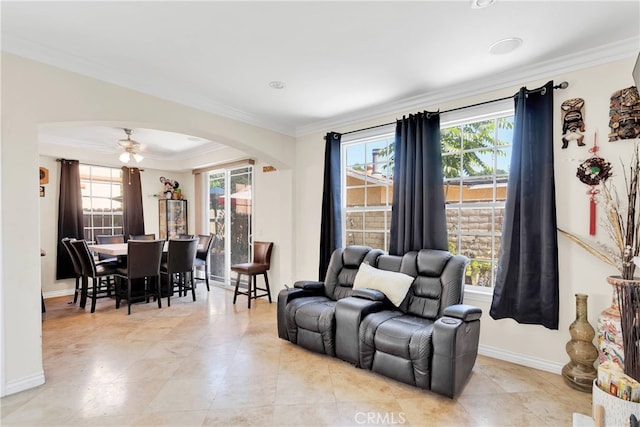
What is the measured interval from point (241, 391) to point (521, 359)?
8.13 feet

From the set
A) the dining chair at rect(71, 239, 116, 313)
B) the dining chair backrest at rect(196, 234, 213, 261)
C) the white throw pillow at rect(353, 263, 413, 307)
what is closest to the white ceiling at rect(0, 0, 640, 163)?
the white throw pillow at rect(353, 263, 413, 307)

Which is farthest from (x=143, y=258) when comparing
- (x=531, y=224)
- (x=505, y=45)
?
(x=505, y=45)

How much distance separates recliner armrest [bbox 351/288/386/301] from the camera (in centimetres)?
298

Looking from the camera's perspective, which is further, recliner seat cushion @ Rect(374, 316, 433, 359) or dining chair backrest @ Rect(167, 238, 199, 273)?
dining chair backrest @ Rect(167, 238, 199, 273)

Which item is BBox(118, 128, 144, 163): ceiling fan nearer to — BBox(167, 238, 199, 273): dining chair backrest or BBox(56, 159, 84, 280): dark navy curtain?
BBox(56, 159, 84, 280): dark navy curtain

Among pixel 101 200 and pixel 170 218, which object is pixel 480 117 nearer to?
pixel 170 218

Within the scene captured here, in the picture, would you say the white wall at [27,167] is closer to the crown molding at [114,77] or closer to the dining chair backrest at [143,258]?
the crown molding at [114,77]

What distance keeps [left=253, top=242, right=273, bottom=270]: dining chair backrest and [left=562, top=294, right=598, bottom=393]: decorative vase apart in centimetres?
372

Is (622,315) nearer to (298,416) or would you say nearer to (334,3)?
(298,416)

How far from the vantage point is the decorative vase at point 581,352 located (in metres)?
2.40

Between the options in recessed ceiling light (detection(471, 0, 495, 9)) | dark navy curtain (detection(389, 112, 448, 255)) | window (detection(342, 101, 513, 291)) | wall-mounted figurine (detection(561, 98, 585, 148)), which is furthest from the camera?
dark navy curtain (detection(389, 112, 448, 255))

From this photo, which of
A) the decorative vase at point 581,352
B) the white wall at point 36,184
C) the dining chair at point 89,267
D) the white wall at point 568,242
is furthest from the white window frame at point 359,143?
the dining chair at point 89,267

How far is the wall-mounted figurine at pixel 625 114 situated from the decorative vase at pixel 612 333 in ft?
3.63

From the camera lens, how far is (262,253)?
16.5 ft
